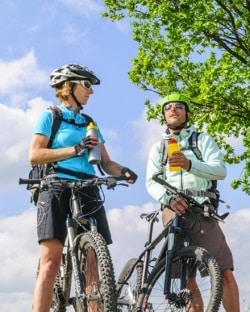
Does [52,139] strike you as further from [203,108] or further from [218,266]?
[203,108]

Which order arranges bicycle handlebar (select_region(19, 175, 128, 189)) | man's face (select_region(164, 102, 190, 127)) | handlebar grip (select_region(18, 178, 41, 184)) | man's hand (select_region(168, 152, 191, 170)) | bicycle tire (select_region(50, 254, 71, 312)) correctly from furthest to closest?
man's face (select_region(164, 102, 190, 127)), man's hand (select_region(168, 152, 191, 170)), bicycle tire (select_region(50, 254, 71, 312)), handlebar grip (select_region(18, 178, 41, 184)), bicycle handlebar (select_region(19, 175, 128, 189))

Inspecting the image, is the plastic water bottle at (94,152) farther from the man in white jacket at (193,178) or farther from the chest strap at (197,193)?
the chest strap at (197,193)

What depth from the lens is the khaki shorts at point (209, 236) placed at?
22.1ft

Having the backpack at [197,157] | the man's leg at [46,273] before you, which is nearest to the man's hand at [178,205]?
the backpack at [197,157]

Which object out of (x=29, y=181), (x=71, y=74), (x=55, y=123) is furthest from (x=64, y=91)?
(x=29, y=181)

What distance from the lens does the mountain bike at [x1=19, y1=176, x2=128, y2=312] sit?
571 cm

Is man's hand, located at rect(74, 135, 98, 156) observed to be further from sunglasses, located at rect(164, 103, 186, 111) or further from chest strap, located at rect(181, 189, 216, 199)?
sunglasses, located at rect(164, 103, 186, 111)

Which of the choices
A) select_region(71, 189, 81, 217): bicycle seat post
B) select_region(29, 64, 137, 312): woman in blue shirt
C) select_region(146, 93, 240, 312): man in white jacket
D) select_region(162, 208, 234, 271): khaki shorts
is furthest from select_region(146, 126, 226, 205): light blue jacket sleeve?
select_region(71, 189, 81, 217): bicycle seat post

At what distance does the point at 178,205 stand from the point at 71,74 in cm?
165

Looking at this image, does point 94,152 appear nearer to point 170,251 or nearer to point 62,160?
point 62,160

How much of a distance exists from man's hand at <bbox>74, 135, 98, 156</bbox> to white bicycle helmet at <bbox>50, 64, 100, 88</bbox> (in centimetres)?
74

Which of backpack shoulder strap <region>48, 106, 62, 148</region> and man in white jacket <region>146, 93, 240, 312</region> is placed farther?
man in white jacket <region>146, 93, 240, 312</region>

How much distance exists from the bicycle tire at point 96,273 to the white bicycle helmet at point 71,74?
4.92 feet

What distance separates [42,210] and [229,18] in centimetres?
1609
